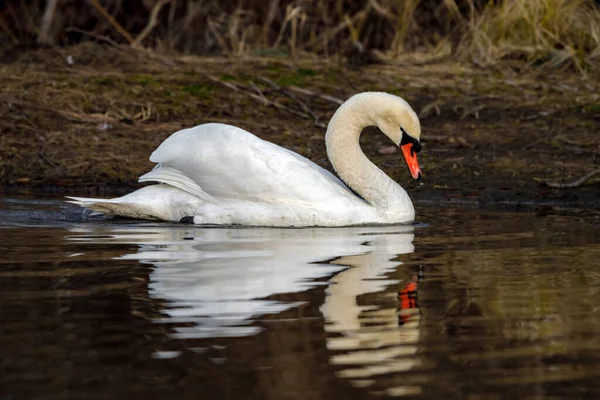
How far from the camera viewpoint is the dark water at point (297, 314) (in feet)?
11.5

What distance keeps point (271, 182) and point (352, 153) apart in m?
0.80

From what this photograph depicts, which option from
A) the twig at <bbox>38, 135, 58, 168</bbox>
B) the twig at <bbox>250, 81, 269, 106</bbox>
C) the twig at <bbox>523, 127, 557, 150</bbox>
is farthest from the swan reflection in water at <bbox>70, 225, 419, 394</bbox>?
the twig at <bbox>250, 81, 269, 106</bbox>

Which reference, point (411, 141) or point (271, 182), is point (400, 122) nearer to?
point (411, 141)

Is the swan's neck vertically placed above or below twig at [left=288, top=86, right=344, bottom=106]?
below

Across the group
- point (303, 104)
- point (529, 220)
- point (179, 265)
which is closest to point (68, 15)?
point (303, 104)

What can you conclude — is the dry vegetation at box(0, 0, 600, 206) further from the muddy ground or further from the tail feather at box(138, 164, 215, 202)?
the tail feather at box(138, 164, 215, 202)

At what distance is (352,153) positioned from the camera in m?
7.73

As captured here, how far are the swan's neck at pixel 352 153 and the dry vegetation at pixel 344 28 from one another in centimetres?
516

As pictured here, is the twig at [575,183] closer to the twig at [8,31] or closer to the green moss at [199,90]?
the green moss at [199,90]

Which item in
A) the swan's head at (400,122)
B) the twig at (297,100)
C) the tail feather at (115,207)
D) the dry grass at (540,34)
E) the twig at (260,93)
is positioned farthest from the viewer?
the dry grass at (540,34)

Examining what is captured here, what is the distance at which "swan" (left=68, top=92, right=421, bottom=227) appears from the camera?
7.14m

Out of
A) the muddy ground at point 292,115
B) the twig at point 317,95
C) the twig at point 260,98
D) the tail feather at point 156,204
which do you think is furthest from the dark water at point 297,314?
the twig at point 317,95

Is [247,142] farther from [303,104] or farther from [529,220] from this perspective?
[303,104]

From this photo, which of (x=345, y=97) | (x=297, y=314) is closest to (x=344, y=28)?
(x=345, y=97)
